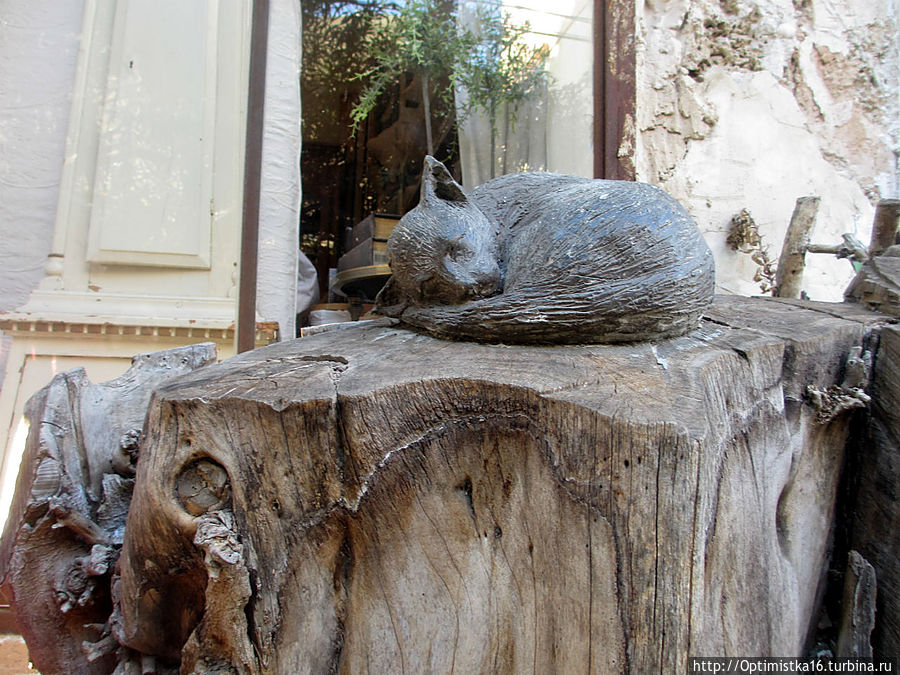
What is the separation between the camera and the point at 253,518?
829 mm

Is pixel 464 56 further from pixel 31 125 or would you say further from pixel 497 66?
pixel 31 125

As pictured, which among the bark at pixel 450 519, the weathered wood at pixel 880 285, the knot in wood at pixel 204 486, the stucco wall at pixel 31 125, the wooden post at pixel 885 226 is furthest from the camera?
the stucco wall at pixel 31 125

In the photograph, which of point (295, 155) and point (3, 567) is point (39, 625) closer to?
point (3, 567)

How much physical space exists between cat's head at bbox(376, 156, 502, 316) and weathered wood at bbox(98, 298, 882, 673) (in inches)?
6.0

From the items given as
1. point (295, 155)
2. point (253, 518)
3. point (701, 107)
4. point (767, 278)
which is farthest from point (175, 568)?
point (701, 107)


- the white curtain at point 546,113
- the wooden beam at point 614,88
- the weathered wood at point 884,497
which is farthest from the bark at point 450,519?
the white curtain at point 546,113

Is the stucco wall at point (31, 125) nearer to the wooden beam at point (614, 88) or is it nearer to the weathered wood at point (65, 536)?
the weathered wood at point (65, 536)

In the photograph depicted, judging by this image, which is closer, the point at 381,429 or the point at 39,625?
the point at 381,429

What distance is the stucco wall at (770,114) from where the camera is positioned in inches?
98.0

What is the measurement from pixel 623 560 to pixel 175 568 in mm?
636

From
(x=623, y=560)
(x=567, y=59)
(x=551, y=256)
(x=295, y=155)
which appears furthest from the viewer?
(x=567, y=59)

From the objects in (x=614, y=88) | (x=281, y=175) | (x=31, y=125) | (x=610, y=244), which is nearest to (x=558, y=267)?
(x=610, y=244)

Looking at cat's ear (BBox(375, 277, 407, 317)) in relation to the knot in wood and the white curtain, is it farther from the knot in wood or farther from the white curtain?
the white curtain

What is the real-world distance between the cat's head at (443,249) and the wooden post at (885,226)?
107 cm
